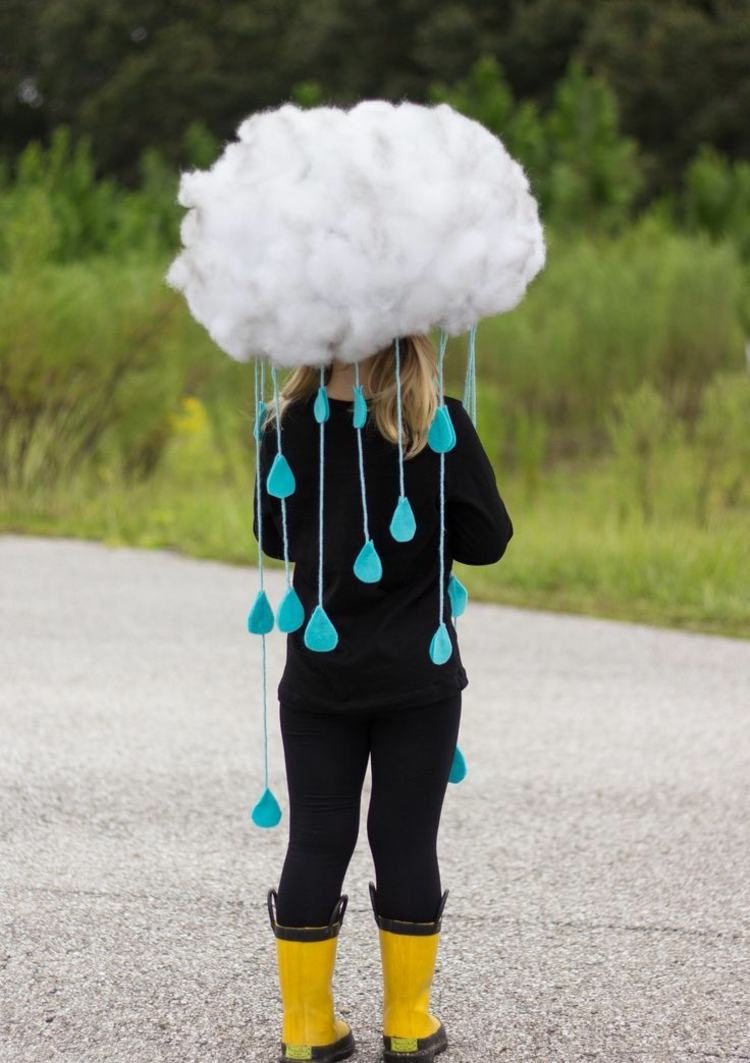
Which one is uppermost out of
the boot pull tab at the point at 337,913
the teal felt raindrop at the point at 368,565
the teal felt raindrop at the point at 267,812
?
the teal felt raindrop at the point at 368,565

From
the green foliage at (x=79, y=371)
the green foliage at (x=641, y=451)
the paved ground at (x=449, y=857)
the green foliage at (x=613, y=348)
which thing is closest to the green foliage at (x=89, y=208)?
the green foliage at (x=79, y=371)

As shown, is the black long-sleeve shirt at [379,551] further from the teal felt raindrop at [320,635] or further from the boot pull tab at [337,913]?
the boot pull tab at [337,913]

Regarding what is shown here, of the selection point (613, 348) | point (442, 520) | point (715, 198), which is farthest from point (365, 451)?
point (715, 198)

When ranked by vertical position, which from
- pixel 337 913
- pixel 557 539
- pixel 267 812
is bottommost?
pixel 557 539

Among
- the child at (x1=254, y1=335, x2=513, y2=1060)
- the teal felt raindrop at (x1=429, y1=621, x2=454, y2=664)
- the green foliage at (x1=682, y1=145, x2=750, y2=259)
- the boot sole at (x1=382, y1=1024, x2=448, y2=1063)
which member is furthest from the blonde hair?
the green foliage at (x1=682, y1=145, x2=750, y2=259)

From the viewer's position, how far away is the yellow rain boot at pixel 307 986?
2264mm

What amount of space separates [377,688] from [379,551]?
21 cm

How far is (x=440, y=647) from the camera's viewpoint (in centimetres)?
220

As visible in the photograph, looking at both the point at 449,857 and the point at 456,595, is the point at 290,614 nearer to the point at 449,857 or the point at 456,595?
the point at 456,595

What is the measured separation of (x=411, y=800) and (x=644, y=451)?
645 centimetres

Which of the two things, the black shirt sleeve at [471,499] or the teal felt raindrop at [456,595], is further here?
the teal felt raindrop at [456,595]

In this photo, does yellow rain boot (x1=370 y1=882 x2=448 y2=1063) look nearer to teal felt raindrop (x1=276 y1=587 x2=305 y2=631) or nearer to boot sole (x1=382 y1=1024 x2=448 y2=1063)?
boot sole (x1=382 y1=1024 x2=448 y2=1063)

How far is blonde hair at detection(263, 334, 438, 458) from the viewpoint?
2203 millimetres

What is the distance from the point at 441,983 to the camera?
8.74 feet
